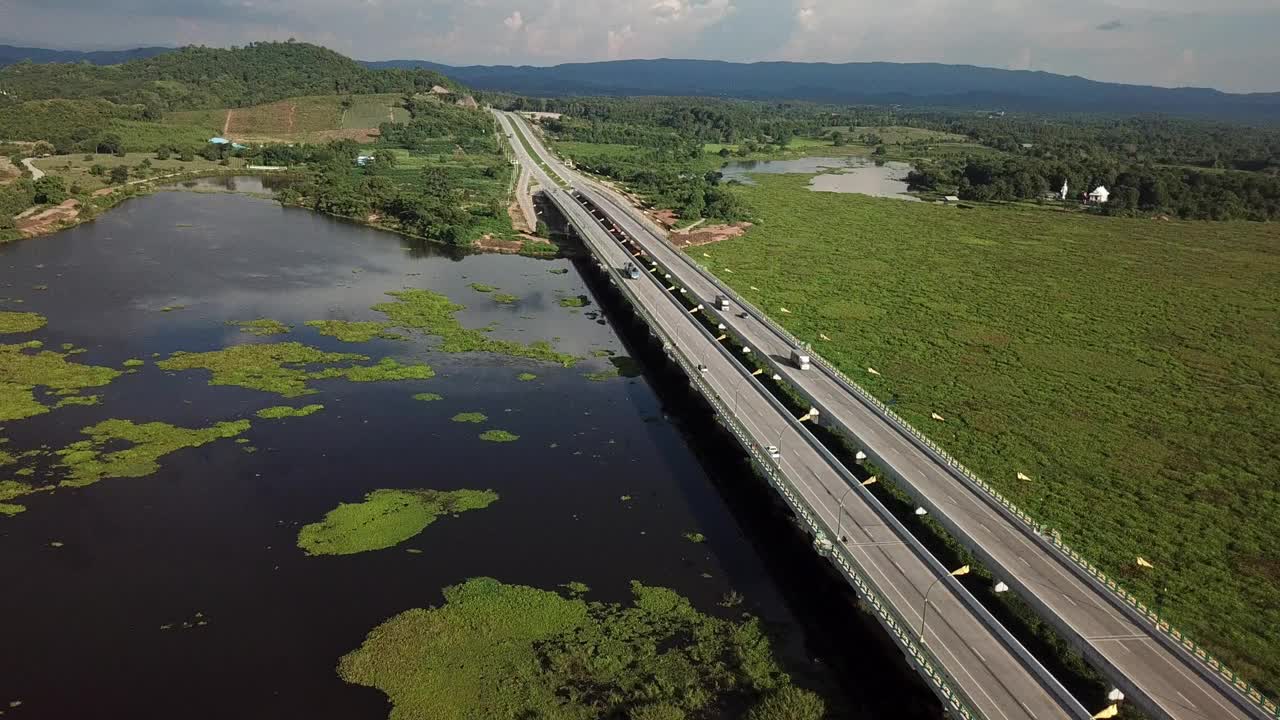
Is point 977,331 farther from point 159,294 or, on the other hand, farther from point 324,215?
point 324,215

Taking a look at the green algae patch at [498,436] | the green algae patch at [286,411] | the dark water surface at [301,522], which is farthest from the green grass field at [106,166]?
the green algae patch at [498,436]

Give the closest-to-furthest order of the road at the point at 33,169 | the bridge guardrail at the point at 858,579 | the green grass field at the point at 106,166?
the bridge guardrail at the point at 858,579
the road at the point at 33,169
the green grass field at the point at 106,166

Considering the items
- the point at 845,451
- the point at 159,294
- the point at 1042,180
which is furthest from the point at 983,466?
the point at 1042,180

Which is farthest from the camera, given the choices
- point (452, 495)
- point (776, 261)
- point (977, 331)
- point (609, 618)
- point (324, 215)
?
point (324, 215)

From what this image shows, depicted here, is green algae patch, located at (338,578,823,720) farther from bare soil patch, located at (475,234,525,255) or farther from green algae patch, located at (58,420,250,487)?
bare soil patch, located at (475,234,525,255)

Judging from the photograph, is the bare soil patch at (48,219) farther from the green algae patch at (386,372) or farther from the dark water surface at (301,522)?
the green algae patch at (386,372)

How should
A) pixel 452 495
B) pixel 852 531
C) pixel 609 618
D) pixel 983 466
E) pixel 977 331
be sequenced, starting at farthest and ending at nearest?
pixel 977 331, pixel 983 466, pixel 452 495, pixel 852 531, pixel 609 618
